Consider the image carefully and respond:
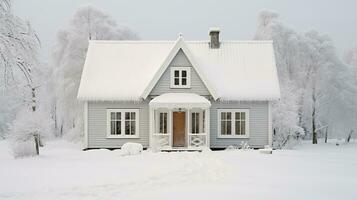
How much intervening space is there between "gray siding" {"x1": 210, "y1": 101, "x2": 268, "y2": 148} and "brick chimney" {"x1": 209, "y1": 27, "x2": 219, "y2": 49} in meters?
4.48

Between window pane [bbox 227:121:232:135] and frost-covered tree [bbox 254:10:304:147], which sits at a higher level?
frost-covered tree [bbox 254:10:304:147]

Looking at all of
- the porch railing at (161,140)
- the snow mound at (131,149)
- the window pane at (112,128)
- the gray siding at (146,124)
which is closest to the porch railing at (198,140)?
the gray siding at (146,124)

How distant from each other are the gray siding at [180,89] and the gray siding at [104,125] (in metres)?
1.24

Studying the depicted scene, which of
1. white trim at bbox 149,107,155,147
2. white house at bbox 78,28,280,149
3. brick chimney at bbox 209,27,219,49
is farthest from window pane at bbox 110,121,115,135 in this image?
brick chimney at bbox 209,27,219,49

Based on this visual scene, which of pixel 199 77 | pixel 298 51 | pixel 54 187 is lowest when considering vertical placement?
pixel 54 187

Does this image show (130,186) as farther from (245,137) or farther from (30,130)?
(245,137)

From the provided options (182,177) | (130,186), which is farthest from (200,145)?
(130,186)

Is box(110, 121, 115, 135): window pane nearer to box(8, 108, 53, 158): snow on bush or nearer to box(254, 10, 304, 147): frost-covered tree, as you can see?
box(8, 108, 53, 158): snow on bush

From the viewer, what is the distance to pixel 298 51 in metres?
38.6

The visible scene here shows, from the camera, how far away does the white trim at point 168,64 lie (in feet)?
83.6

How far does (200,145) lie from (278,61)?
15576mm

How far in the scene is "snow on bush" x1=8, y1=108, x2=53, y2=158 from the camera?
21953 mm

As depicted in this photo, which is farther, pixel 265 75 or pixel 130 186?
pixel 265 75

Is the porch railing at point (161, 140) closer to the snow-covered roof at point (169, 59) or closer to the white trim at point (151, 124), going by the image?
the white trim at point (151, 124)
